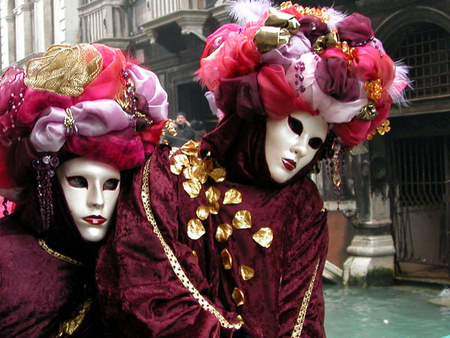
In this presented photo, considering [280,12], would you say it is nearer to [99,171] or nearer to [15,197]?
[99,171]

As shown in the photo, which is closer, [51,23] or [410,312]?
[410,312]

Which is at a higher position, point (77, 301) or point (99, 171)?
point (99, 171)

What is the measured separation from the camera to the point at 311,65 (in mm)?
2238

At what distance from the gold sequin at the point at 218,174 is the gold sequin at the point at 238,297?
0.42 meters

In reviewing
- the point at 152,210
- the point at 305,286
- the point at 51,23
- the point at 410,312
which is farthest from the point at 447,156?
the point at 51,23

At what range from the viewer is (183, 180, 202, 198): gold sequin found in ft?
7.66

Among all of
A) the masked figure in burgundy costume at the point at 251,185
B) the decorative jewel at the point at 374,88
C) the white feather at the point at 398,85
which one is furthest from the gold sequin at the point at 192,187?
the white feather at the point at 398,85

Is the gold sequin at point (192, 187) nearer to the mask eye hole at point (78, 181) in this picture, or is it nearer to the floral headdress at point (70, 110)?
the floral headdress at point (70, 110)

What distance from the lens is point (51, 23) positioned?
1352cm

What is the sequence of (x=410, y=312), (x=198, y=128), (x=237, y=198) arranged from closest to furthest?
1. (x=237, y=198)
2. (x=410, y=312)
3. (x=198, y=128)

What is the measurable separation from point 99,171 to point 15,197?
0.45 meters

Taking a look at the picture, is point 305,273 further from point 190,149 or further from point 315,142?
point 190,149

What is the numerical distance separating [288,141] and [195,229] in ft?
1.53

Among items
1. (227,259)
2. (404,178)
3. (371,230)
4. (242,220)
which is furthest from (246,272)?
(404,178)
